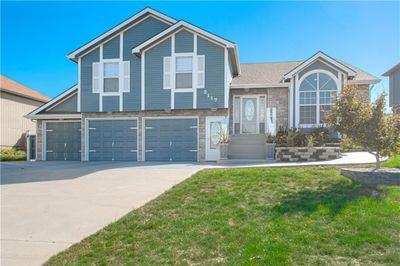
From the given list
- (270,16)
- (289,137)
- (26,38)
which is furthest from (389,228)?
(26,38)

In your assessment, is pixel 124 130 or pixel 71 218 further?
pixel 124 130

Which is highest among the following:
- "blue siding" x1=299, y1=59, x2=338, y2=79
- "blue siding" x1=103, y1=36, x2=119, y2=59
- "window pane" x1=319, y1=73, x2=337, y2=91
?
"blue siding" x1=103, y1=36, x2=119, y2=59

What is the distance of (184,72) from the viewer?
15227mm

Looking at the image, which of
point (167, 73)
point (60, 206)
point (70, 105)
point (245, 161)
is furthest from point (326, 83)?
point (70, 105)

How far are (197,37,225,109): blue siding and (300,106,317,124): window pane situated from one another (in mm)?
4618

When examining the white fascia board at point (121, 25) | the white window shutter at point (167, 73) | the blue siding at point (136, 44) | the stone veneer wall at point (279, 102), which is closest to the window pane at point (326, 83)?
the stone veneer wall at point (279, 102)

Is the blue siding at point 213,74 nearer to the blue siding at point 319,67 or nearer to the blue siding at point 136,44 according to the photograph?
the blue siding at point 136,44

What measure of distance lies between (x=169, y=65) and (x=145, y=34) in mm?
2773

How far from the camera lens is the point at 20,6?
1370 cm

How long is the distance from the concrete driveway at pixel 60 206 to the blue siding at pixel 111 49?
8373 millimetres

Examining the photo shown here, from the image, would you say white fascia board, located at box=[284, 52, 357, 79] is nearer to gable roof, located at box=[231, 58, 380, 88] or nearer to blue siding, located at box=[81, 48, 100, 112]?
gable roof, located at box=[231, 58, 380, 88]

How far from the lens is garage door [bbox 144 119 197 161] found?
15352mm

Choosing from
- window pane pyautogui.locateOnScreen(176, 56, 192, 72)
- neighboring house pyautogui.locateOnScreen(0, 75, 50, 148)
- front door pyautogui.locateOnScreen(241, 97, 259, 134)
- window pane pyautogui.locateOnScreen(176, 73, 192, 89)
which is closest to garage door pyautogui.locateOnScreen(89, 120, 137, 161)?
window pane pyautogui.locateOnScreen(176, 73, 192, 89)

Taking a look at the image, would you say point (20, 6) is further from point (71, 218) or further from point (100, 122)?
point (71, 218)
